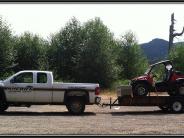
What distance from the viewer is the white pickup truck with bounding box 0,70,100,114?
70.6 feet

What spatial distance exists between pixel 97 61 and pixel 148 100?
32.7 m

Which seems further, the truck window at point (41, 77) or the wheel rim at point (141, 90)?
the wheel rim at point (141, 90)

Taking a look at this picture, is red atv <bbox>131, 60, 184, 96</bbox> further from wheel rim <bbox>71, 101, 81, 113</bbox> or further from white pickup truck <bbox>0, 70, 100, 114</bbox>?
wheel rim <bbox>71, 101, 81, 113</bbox>

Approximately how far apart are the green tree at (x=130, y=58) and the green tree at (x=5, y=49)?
17501 mm

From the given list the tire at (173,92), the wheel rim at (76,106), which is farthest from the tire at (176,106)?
the wheel rim at (76,106)

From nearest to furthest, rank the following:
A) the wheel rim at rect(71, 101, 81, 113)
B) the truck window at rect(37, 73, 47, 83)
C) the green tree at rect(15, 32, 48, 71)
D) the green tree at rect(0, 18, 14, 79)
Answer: the truck window at rect(37, 73, 47, 83), the wheel rim at rect(71, 101, 81, 113), the green tree at rect(0, 18, 14, 79), the green tree at rect(15, 32, 48, 71)

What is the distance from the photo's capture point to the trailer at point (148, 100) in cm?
2308

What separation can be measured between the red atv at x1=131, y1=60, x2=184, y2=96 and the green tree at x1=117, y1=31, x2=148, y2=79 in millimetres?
40204

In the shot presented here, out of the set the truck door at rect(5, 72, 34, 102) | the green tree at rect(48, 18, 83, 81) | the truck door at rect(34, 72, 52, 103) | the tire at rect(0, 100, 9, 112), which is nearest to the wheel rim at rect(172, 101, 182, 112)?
the truck door at rect(34, 72, 52, 103)

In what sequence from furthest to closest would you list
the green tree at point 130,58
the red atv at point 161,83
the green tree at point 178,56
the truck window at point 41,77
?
the green tree at point 130,58 < the green tree at point 178,56 < the red atv at point 161,83 < the truck window at point 41,77

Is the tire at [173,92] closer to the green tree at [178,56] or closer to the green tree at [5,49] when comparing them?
the green tree at [178,56]

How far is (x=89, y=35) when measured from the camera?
193 ft

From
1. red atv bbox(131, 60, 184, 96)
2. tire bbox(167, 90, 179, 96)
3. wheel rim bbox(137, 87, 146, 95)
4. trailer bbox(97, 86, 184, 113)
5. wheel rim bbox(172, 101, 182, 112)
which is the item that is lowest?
wheel rim bbox(172, 101, 182, 112)

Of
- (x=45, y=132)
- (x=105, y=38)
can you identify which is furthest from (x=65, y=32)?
(x=45, y=132)
